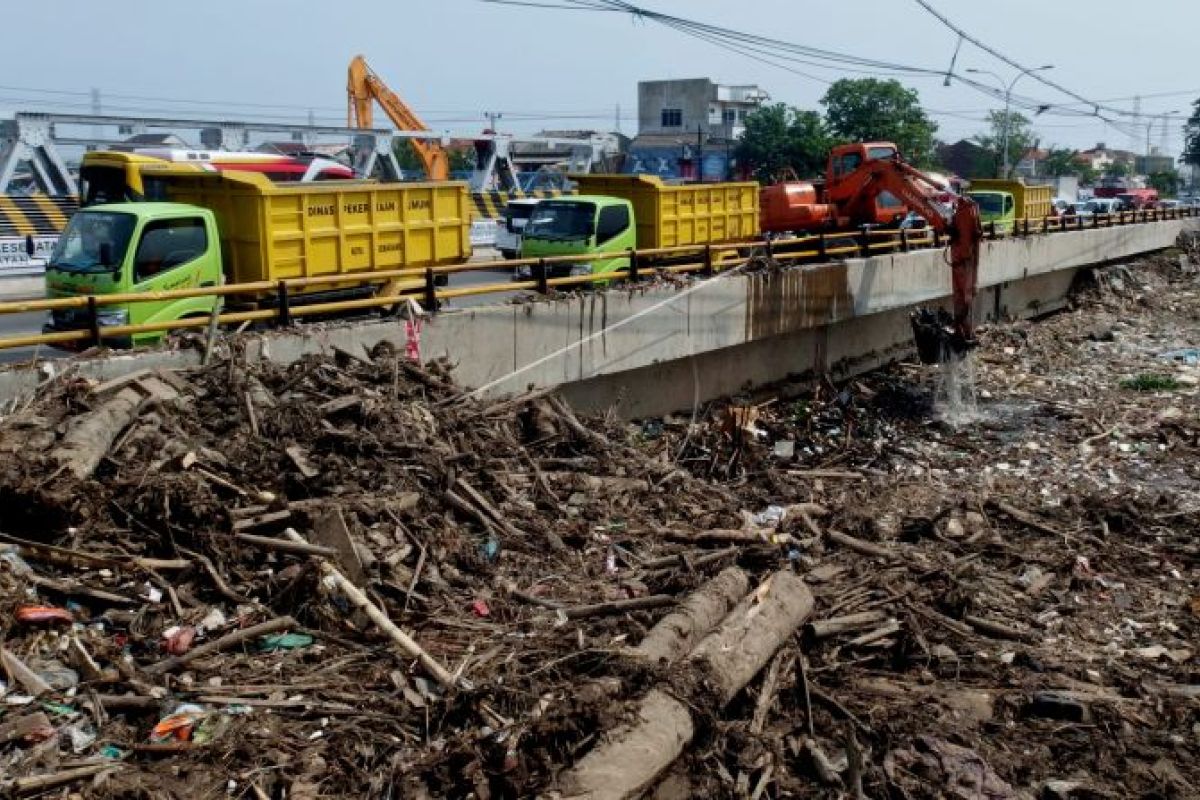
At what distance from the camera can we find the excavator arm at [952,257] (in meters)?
19.0

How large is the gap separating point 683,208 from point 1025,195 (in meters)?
19.7

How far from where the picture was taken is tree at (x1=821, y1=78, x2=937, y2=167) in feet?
258

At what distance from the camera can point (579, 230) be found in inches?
733

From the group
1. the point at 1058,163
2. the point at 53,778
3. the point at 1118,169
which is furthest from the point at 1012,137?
the point at 53,778

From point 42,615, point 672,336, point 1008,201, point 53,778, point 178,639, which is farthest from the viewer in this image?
point 1008,201

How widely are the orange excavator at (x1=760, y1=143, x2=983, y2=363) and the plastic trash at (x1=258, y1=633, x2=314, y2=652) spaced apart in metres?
14.5

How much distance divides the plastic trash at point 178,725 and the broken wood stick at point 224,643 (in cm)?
39

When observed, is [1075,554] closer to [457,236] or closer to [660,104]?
[457,236]

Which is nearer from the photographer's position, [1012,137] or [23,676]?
[23,676]

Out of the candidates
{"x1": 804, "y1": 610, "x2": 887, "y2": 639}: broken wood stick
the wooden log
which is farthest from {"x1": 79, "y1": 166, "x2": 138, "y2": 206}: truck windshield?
{"x1": 804, "y1": 610, "x2": 887, "y2": 639}: broken wood stick

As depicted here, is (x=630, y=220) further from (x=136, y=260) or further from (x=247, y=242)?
(x=136, y=260)

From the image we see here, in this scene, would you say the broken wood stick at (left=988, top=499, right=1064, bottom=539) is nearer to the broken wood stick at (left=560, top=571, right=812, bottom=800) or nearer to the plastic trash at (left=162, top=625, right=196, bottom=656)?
the broken wood stick at (left=560, top=571, right=812, bottom=800)

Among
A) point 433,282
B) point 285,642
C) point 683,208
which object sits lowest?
point 285,642

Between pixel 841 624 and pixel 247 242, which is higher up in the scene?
pixel 247 242
